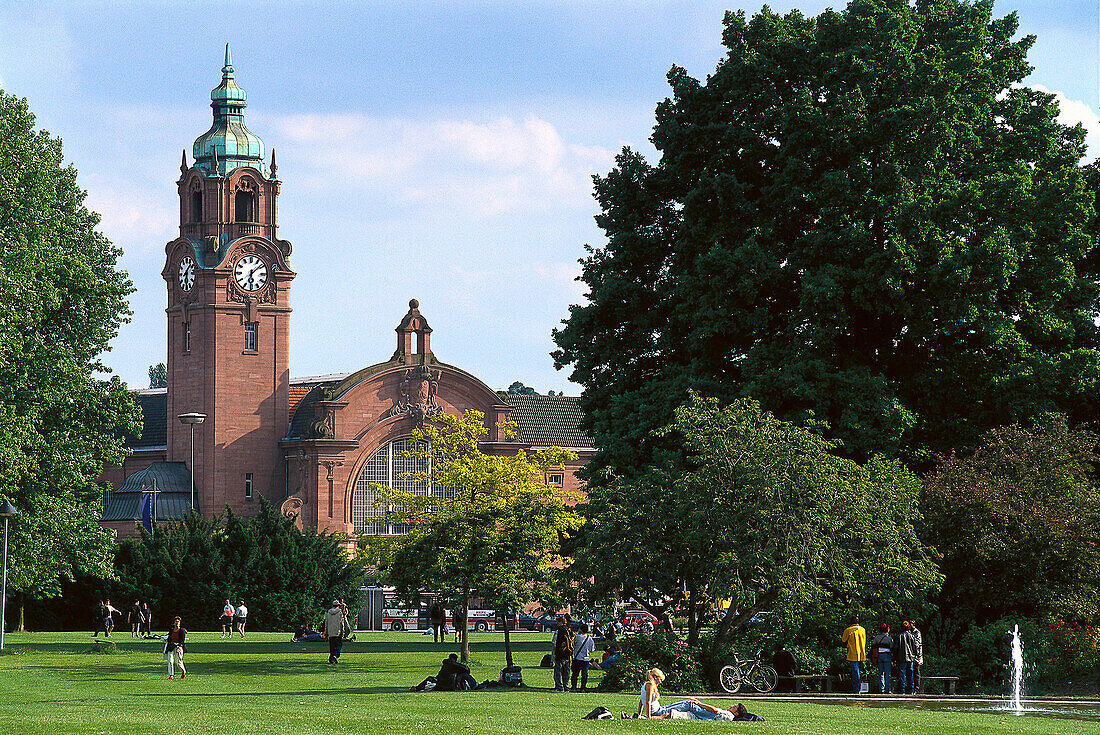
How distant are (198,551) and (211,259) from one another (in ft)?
88.3

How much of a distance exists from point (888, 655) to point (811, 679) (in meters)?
1.73

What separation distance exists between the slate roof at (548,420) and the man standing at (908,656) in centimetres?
6678

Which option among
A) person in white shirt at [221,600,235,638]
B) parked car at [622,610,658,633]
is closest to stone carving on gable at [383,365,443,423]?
parked car at [622,610,658,633]

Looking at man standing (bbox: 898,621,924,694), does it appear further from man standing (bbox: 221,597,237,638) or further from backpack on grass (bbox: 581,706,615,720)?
man standing (bbox: 221,597,237,638)

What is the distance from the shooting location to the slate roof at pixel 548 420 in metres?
97.2

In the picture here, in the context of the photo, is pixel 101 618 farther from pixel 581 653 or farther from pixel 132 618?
pixel 581 653

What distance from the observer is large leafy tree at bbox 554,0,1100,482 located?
34.0 meters

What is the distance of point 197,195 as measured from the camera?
88875 mm

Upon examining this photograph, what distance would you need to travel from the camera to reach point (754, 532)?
1062 inches

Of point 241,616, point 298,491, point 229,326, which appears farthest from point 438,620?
point 229,326

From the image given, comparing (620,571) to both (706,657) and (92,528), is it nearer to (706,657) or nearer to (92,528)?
(706,657)

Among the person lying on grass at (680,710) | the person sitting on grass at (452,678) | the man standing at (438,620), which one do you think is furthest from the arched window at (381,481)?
the person lying on grass at (680,710)

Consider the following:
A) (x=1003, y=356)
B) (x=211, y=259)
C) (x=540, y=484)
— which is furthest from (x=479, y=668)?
(x=211, y=259)

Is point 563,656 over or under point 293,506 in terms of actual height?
under
